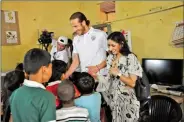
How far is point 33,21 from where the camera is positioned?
3637 millimetres

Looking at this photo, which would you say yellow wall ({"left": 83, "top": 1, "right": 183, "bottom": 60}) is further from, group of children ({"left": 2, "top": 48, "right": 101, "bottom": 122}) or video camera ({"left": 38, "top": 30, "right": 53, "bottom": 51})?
group of children ({"left": 2, "top": 48, "right": 101, "bottom": 122})

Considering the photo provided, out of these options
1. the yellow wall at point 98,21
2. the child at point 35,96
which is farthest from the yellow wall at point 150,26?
the child at point 35,96

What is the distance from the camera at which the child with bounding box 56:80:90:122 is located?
1382 millimetres

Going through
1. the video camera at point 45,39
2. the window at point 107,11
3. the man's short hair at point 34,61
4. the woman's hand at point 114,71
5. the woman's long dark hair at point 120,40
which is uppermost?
the window at point 107,11

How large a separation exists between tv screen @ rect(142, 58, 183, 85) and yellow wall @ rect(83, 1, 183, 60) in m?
0.14

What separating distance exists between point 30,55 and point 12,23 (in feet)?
8.19

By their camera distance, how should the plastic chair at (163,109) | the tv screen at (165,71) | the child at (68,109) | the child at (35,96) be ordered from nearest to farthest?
1. the child at (35,96)
2. the child at (68,109)
3. the plastic chair at (163,109)
4. the tv screen at (165,71)

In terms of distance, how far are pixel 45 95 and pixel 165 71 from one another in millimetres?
1958

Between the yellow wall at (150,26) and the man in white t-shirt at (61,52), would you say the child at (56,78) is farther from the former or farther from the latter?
the yellow wall at (150,26)

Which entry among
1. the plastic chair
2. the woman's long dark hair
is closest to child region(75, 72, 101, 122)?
the woman's long dark hair

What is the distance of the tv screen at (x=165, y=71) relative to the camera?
104 inches

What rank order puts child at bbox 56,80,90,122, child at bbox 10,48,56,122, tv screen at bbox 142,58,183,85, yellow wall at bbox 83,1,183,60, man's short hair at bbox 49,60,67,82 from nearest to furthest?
child at bbox 10,48,56,122, child at bbox 56,80,90,122, man's short hair at bbox 49,60,67,82, tv screen at bbox 142,58,183,85, yellow wall at bbox 83,1,183,60

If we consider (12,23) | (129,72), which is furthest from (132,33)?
(12,23)

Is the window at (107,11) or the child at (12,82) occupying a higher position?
the window at (107,11)
